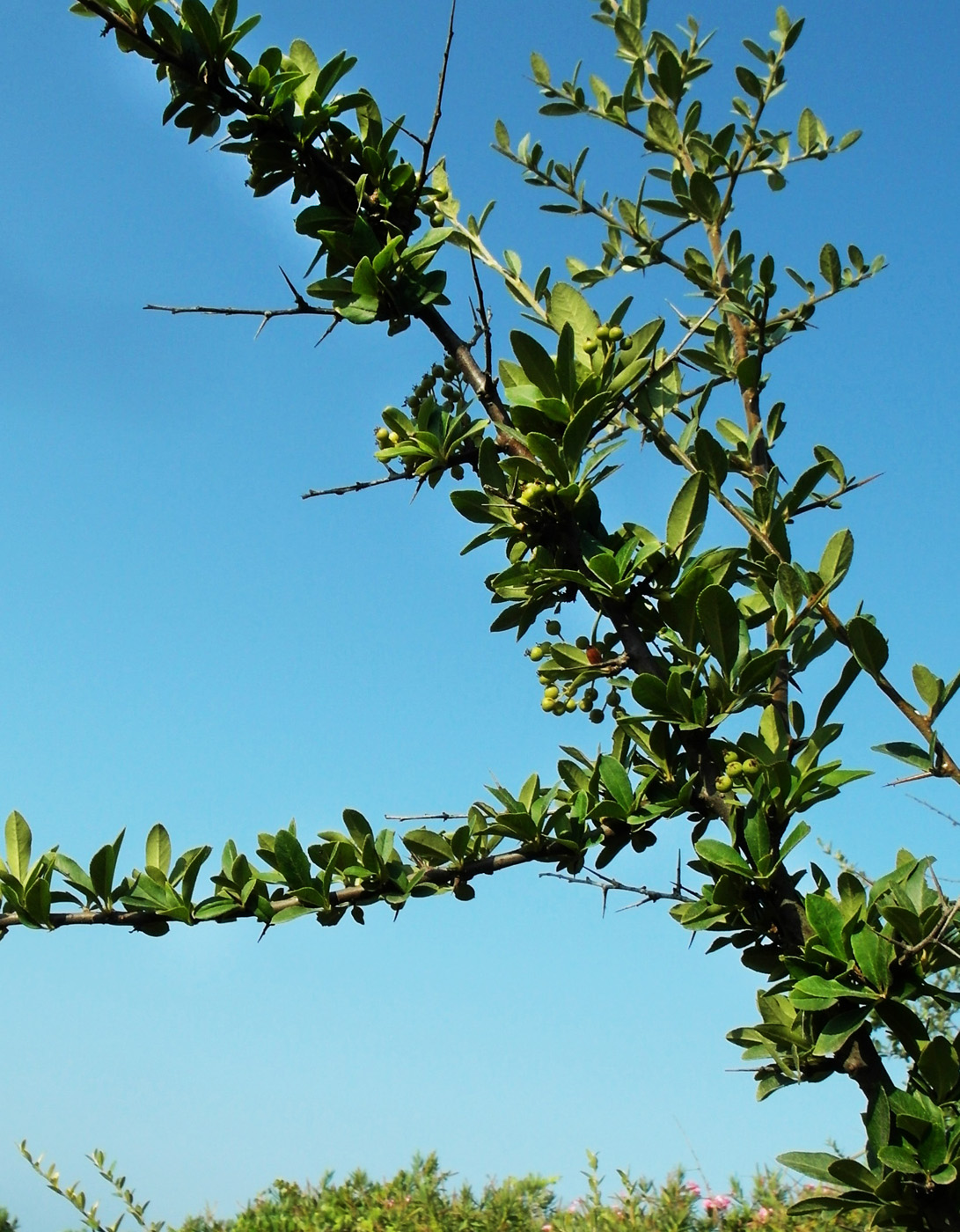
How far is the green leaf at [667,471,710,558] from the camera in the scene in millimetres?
2438

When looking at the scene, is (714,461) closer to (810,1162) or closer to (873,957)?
(873,957)

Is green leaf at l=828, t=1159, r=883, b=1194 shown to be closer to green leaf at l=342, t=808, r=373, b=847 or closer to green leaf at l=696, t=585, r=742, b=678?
green leaf at l=696, t=585, r=742, b=678

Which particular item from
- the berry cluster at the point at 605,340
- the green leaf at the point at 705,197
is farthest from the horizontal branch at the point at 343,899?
the green leaf at the point at 705,197

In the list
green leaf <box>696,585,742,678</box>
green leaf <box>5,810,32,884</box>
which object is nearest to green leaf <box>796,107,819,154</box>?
green leaf <box>696,585,742,678</box>

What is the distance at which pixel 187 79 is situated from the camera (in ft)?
8.80

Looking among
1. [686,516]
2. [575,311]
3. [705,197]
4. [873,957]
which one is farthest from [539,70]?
[873,957]

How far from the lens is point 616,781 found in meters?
2.36

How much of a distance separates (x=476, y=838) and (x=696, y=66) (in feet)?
10.2

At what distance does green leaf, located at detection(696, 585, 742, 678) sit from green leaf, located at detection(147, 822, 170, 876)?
1289 millimetres

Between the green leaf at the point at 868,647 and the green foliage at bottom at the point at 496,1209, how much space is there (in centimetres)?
225

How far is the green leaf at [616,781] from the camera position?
92.7 inches

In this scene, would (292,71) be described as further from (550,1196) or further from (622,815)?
(550,1196)

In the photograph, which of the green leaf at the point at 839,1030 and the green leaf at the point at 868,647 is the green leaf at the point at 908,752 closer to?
the green leaf at the point at 868,647

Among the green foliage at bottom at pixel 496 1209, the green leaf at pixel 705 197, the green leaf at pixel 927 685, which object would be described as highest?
the green leaf at pixel 705 197
